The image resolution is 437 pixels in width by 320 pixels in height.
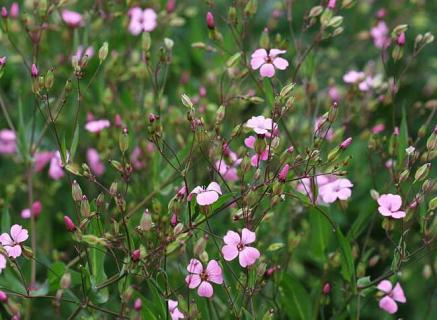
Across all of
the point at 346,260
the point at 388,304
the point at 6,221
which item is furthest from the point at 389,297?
the point at 6,221

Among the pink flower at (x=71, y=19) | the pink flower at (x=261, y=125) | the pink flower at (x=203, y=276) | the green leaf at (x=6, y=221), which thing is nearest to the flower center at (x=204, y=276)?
the pink flower at (x=203, y=276)

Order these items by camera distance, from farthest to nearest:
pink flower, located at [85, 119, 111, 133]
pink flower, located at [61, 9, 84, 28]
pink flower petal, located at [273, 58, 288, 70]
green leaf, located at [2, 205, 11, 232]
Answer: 1. pink flower, located at [61, 9, 84, 28]
2. pink flower, located at [85, 119, 111, 133]
3. green leaf, located at [2, 205, 11, 232]
4. pink flower petal, located at [273, 58, 288, 70]

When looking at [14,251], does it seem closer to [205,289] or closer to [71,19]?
[205,289]

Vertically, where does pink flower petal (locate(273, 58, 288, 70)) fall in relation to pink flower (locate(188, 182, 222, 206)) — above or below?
above

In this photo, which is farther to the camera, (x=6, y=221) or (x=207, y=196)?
(x=6, y=221)

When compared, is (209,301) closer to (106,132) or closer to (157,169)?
(157,169)

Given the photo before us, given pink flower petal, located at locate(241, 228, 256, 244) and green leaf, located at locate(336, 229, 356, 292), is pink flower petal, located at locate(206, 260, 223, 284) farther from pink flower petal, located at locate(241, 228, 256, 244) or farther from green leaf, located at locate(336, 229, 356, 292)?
green leaf, located at locate(336, 229, 356, 292)

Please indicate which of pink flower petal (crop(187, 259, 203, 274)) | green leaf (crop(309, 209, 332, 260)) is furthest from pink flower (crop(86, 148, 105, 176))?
pink flower petal (crop(187, 259, 203, 274))

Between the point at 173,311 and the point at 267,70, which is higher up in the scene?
the point at 267,70
